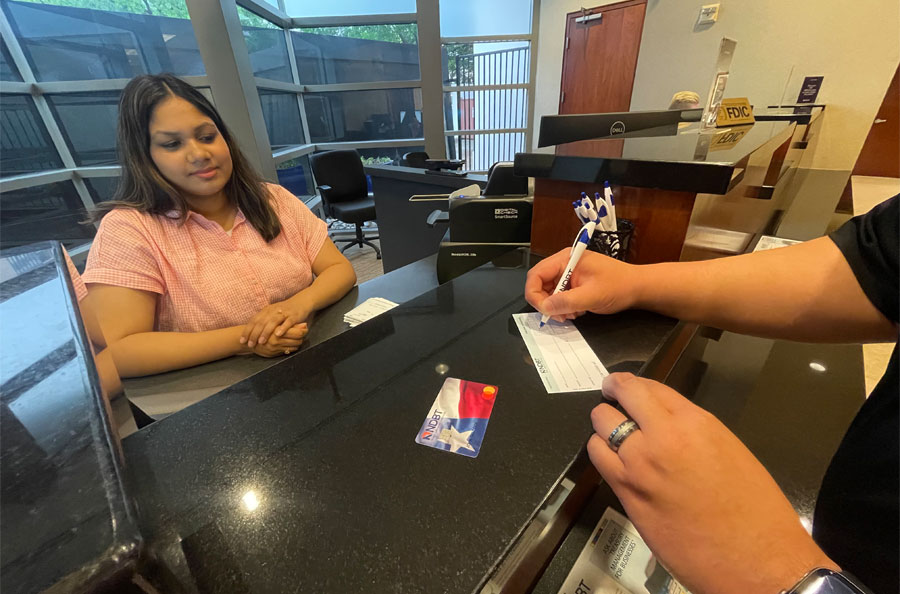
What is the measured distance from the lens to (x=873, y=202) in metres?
1.87

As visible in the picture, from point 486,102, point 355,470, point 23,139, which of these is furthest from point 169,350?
point 486,102

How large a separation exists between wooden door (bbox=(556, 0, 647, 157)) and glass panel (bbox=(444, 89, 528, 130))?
793 mm

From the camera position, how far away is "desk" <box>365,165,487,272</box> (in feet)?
8.01

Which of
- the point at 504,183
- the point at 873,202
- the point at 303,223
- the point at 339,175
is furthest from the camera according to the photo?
the point at 339,175

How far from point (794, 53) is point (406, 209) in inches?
129

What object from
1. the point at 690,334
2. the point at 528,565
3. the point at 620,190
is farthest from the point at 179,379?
the point at 690,334

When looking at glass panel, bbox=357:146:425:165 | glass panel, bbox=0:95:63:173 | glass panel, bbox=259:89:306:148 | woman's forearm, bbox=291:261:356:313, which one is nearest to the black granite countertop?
woman's forearm, bbox=291:261:356:313

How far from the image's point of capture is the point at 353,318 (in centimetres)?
94

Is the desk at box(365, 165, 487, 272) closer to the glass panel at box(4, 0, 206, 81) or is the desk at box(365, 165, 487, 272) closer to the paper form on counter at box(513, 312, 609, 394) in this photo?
the paper form on counter at box(513, 312, 609, 394)

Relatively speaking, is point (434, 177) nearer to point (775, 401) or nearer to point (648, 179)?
point (648, 179)

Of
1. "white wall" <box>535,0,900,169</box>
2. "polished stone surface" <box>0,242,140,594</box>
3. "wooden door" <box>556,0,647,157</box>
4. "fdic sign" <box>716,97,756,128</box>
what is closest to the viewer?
"polished stone surface" <box>0,242,140,594</box>

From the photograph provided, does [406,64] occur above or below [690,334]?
above

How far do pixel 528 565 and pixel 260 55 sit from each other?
4.80m

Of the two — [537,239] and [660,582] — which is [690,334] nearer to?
[537,239]
